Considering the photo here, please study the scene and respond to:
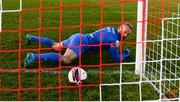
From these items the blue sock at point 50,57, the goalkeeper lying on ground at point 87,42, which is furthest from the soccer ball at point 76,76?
the blue sock at point 50,57

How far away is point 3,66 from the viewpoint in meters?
5.82

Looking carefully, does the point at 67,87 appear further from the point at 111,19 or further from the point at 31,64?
the point at 111,19

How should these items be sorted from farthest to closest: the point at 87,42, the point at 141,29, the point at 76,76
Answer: the point at 87,42
the point at 141,29
the point at 76,76

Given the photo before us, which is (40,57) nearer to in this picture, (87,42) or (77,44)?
(77,44)

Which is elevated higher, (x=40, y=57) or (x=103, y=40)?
(x=103, y=40)

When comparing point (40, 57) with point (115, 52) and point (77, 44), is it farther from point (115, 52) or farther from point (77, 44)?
point (115, 52)

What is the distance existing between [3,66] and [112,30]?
1419mm

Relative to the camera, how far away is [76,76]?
5.12m

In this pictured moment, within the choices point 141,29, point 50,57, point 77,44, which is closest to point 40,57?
point 50,57

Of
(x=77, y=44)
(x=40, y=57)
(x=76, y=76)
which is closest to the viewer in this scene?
(x=76, y=76)

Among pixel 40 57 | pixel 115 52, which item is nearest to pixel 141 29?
pixel 115 52

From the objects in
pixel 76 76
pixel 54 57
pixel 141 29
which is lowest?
pixel 76 76

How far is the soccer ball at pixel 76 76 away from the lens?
16.8ft

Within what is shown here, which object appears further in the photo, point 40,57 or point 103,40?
point 103,40
